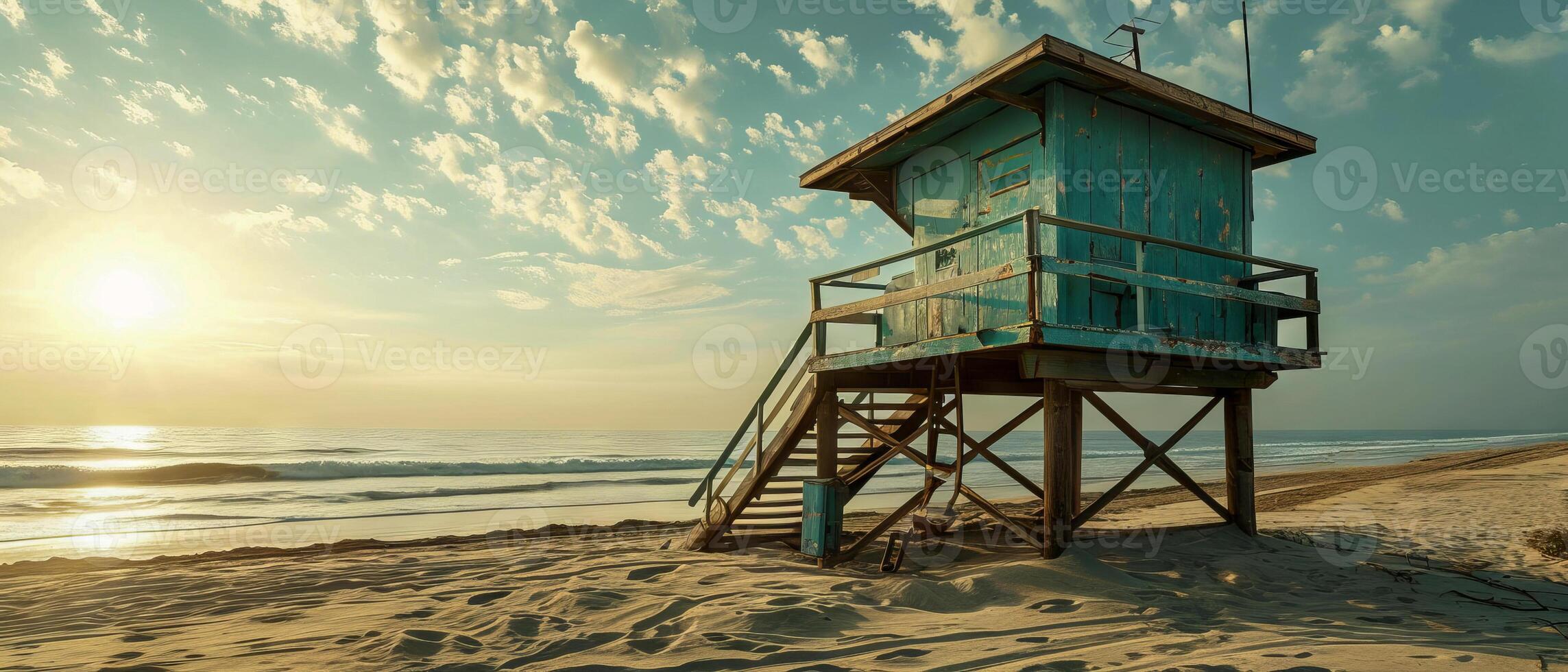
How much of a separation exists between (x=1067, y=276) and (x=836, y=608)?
12.8 feet

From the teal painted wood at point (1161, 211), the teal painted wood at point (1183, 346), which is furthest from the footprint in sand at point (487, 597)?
the teal painted wood at point (1161, 211)

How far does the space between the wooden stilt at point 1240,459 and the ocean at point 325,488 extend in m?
12.0

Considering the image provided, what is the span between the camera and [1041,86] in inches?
304

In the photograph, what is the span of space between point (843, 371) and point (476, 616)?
16.6 ft

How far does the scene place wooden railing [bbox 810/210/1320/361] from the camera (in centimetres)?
668

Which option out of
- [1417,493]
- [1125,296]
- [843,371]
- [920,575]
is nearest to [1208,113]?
[1125,296]

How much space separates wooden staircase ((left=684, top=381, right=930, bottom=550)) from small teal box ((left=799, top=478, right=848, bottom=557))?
0.54m

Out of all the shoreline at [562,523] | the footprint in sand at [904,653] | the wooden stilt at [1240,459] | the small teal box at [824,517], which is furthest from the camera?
the shoreline at [562,523]

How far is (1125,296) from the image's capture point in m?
7.90

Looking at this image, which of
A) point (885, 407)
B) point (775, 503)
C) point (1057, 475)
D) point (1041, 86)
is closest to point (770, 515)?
point (775, 503)

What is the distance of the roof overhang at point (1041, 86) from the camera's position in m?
7.19

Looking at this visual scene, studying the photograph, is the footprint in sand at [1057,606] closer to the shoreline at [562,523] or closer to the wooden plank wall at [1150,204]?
the wooden plank wall at [1150,204]

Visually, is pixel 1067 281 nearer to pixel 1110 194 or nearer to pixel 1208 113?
pixel 1110 194

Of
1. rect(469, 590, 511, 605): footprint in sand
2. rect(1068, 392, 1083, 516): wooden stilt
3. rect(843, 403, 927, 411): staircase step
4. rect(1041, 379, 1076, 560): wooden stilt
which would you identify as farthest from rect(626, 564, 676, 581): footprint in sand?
rect(1068, 392, 1083, 516): wooden stilt
